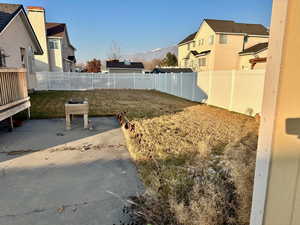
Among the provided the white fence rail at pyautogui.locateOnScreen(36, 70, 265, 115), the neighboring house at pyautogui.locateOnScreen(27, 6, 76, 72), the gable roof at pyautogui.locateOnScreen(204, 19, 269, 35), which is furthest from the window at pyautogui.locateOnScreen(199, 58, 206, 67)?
the neighboring house at pyautogui.locateOnScreen(27, 6, 76, 72)

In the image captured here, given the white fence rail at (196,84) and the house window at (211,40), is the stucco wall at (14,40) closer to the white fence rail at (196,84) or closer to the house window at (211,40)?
the white fence rail at (196,84)

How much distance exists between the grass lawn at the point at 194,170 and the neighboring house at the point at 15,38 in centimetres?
740

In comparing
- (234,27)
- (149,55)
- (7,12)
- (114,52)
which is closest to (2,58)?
(7,12)

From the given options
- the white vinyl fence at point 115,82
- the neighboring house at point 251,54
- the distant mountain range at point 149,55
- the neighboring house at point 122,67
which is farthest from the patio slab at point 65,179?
the distant mountain range at point 149,55

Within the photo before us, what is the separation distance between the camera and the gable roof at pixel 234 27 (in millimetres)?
21281

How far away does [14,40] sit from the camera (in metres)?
9.38

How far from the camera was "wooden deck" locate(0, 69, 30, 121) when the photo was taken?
4.51 m

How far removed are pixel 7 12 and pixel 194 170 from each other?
11.7 m

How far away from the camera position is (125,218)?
1973mm

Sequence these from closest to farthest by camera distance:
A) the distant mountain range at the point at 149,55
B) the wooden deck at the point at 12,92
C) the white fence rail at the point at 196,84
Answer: the wooden deck at the point at 12,92 → the white fence rail at the point at 196,84 → the distant mountain range at the point at 149,55

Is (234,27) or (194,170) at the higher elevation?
(234,27)

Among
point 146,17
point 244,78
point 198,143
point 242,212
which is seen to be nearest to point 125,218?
point 242,212

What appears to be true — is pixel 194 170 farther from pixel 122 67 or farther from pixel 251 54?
pixel 122 67

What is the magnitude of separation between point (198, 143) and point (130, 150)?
1494 mm
